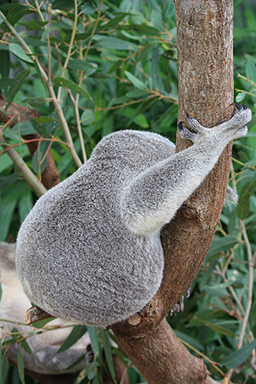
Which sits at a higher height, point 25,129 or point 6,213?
point 25,129

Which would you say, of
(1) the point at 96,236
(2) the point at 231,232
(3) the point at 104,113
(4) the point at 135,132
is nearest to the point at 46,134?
(4) the point at 135,132

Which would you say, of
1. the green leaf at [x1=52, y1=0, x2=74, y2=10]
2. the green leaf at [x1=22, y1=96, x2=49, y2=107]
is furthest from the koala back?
the green leaf at [x1=52, y1=0, x2=74, y2=10]

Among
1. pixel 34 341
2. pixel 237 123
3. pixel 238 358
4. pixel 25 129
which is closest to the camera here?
pixel 237 123

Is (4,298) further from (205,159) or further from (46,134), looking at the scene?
(205,159)

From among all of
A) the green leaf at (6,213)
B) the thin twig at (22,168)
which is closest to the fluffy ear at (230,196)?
the thin twig at (22,168)

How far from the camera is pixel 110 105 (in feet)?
9.53

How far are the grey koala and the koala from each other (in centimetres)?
120

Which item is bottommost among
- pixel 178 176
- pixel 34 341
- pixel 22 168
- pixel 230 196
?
pixel 34 341

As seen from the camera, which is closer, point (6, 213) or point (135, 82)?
point (135, 82)

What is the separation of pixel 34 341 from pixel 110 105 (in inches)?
59.1

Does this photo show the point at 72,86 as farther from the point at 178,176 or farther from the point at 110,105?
the point at 110,105

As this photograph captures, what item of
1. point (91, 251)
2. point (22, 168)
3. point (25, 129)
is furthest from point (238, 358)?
point (25, 129)

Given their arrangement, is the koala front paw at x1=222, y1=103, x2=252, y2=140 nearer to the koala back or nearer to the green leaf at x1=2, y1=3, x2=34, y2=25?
the koala back

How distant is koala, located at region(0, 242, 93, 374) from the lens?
2.66 meters
